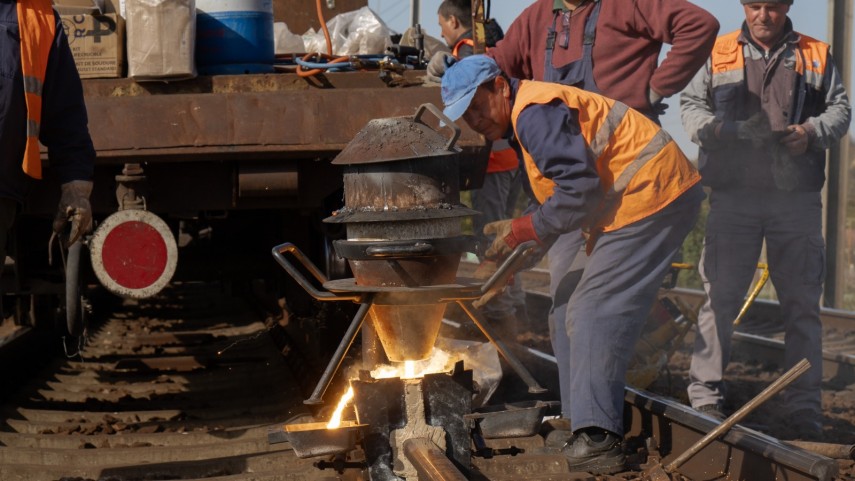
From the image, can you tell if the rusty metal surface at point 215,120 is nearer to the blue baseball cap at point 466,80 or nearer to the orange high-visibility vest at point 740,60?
the blue baseball cap at point 466,80

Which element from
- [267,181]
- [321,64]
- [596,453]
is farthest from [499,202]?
[596,453]

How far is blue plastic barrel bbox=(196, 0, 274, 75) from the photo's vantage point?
498cm

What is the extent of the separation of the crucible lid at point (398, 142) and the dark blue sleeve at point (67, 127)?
1.01 meters

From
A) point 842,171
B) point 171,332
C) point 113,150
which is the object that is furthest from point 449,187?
point 842,171

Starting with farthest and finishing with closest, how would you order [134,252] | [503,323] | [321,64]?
[503,323], [321,64], [134,252]

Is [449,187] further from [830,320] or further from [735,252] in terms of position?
[830,320]

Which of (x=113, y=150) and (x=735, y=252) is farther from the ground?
(x=113, y=150)

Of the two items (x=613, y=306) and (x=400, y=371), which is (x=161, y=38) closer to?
(x=400, y=371)

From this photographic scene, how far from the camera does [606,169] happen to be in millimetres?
4137

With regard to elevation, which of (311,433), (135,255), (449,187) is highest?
(449,187)

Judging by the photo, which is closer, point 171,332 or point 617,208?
point 617,208

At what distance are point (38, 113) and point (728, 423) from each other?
2505 millimetres

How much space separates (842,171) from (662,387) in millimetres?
5972

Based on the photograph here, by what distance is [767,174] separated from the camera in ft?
17.6
